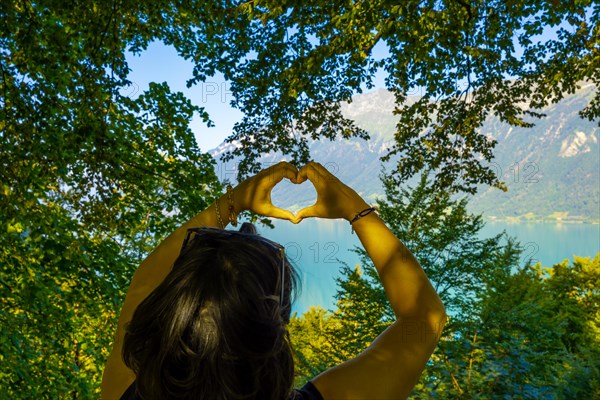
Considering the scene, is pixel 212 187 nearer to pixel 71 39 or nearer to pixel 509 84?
pixel 71 39

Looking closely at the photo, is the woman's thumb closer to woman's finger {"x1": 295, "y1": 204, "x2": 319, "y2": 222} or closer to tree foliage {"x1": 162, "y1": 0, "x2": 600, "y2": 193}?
woman's finger {"x1": 295, "y1": 204, "x2": 319, "y2": 222}

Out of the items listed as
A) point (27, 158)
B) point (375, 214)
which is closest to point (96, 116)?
point (27, 158)

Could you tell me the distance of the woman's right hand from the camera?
3.94 ft

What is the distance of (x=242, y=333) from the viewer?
2.77 feet

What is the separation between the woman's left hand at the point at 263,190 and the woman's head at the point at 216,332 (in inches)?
16.3

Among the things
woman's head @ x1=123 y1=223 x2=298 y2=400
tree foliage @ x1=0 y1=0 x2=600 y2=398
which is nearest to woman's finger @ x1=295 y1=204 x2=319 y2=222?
woman's head @ x1=123 y1=223 x2=298 y2=400

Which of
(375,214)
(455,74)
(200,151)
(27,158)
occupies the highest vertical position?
(200,151)

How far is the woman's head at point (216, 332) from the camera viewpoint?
0.84m

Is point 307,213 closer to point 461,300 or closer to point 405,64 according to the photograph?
point 405,64

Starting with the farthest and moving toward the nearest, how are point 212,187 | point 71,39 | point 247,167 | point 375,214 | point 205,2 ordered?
point 212,187 < point 247,167 < point 205,2 < point 71,39 < point 375,214

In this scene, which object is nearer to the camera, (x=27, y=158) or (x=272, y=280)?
(x=272, y=280)

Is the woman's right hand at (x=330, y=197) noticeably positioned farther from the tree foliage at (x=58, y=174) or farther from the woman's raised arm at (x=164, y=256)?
the tree foliage at (x=58, y=174)

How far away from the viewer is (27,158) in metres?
5.19

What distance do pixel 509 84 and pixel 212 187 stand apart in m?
5.73
